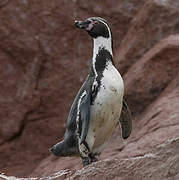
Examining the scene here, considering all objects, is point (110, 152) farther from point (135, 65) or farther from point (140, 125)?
point (135, 65)

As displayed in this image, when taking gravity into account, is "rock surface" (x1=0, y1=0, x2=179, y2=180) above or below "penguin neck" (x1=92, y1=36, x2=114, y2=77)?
below

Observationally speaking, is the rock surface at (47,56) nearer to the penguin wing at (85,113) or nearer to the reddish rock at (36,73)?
the reddish rock at (36,73)

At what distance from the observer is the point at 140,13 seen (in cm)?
774

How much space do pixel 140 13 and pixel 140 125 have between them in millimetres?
1550

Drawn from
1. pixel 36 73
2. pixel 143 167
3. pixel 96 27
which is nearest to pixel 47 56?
pixel 36 73

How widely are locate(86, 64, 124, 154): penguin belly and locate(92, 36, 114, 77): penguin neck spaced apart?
14cm

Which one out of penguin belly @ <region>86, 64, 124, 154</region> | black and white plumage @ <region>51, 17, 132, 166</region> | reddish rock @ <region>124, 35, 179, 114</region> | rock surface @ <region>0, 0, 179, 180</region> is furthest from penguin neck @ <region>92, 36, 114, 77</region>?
rock surface @ <region>0, 0, 179, 180</region>

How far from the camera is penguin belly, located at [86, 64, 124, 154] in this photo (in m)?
4.46

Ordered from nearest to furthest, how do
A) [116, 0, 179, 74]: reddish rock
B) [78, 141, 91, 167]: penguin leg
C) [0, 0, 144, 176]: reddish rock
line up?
[78, 141, 91, 167]: penguin leg → [116, 0, 179, 74]: reddish rock → [0, 0, 144, 176]: reddish rock

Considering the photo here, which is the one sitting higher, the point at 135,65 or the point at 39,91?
the point at 135,65

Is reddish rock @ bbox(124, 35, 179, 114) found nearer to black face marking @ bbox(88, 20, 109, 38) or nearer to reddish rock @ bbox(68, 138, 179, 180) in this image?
black face marking @ bbox(88, 20, 109, 38)

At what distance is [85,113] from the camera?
441 cm

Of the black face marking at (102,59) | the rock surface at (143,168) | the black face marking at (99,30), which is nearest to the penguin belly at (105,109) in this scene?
the black face marking at (102,59)

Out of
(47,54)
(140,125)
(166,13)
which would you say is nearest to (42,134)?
(47,54)
